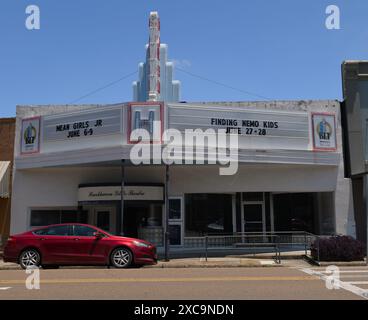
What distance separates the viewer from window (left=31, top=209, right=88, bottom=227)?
21.2 metres

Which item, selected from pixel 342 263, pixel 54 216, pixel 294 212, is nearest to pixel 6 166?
pixel 54 216

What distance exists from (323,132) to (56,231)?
12224 millimetres

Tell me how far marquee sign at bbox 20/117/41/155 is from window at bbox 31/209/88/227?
2.91 m

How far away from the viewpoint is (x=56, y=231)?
14430mm

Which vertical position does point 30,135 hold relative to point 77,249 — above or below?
above

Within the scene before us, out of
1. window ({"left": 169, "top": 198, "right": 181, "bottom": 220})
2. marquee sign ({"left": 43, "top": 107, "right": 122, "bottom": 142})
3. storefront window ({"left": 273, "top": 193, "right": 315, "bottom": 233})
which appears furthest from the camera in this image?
storefront window ({"left": 273, "top": 193, "right": 315, "bottom": 233})

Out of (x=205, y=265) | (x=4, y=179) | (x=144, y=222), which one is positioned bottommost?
(x=205, y=265)

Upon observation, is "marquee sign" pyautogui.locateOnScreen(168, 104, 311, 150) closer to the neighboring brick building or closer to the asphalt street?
the asphalt street

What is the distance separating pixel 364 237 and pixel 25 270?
13.9 metres

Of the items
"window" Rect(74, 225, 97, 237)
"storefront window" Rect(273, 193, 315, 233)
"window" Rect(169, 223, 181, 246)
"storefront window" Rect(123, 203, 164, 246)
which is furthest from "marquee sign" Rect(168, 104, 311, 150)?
"window" Rect(74, 225, 97, 237)

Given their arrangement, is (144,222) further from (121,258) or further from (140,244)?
(121,258)

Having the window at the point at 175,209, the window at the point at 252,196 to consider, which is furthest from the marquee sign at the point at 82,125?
the window at the point at 252,196

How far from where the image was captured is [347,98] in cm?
2073
